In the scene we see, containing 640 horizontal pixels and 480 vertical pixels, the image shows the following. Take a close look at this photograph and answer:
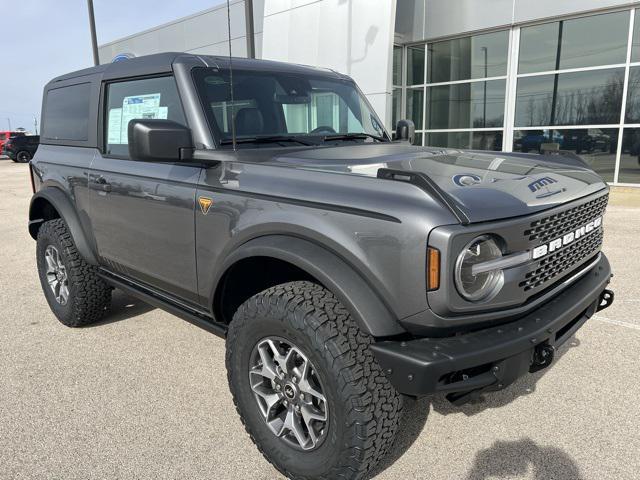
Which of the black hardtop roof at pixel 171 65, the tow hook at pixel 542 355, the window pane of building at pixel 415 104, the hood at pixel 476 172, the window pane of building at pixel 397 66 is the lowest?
the tow hook at pixel 542 355

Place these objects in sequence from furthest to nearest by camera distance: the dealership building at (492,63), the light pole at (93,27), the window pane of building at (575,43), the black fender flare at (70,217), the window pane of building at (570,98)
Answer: the light pole at (93,27) → the window pane of building at (570,98) → the dealership building at (492,63) → the window pane of building at (575,43) → the black fender flare at (70,217)

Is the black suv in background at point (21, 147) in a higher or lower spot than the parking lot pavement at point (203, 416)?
higher

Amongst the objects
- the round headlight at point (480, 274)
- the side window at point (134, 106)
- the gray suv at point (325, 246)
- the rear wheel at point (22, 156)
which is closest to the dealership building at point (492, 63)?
the side window at point (134, 106)

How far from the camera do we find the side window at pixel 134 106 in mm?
3141

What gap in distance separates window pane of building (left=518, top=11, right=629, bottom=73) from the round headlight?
491 inches

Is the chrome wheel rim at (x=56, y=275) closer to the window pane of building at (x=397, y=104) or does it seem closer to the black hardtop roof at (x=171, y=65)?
the black hardtop roof at (x=171, y=65)

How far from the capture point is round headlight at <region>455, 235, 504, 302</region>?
6.52 ft

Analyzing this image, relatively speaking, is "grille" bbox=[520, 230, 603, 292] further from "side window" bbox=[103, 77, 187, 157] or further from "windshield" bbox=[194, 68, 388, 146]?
"side window" bbox=[103, 77, 187, 157]

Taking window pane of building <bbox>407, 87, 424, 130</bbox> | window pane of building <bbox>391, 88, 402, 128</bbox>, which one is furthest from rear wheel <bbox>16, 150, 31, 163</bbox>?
window pane of building <bbox>407, 87, 424, 130</bbox>

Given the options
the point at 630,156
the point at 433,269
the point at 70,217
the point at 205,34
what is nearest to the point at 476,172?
the point at 433,269

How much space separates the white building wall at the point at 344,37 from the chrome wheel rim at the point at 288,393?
1200cm

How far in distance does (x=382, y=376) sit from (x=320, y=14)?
14251 millimetres

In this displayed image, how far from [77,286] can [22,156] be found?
1251 inches

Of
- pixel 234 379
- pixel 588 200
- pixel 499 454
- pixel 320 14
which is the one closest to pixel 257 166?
pixel 234 379
